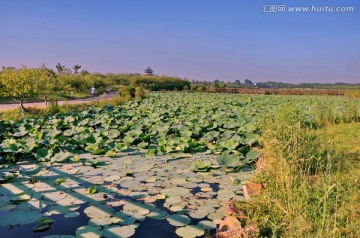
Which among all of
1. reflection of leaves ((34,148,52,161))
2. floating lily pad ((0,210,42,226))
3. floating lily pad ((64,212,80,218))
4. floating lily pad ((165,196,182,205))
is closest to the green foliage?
reflection of leaves ((34,148,52,161))

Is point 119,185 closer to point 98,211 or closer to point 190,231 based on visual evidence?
point 98,211

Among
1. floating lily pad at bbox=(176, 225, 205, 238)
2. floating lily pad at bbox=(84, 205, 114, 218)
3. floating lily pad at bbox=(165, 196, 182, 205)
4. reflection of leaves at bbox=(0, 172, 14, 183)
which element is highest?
reflection of leaves at bbox=(0, 172, 14, 183)

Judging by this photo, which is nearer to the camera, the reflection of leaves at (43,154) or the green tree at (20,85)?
the reflection of leaves at (43,154)

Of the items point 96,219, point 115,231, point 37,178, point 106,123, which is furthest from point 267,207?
point 106,123

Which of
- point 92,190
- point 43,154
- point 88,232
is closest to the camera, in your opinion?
point 88,232

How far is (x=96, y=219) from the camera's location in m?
3.01

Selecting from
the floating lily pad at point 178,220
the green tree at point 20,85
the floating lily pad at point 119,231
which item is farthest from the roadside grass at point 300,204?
the green tree at point 20,85

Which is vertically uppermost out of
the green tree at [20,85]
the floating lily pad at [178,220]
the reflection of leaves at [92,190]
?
the green tree at [20,85]

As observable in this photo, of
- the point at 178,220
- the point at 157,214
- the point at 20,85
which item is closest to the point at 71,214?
the point at 157,214

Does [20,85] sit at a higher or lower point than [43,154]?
higher

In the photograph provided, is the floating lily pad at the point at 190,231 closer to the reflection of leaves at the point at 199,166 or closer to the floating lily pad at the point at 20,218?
the floating lily pad at the point at 20,218

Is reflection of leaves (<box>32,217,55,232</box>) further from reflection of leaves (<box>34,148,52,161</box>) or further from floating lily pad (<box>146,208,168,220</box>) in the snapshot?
reflection of leaves (<box>34,148,52,161</box>)

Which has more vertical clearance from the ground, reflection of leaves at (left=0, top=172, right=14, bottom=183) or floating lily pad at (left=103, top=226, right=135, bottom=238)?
reflection of leaves at (left=0, top=172, right=14, bottom=183)

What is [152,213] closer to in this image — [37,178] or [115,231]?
[115,231]
